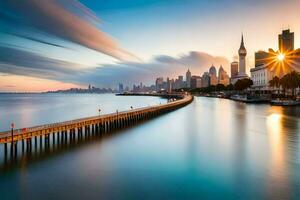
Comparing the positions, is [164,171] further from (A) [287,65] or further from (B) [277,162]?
(A) [287,65]

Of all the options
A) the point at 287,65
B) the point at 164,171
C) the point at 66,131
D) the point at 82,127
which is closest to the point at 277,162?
the point at 164,171

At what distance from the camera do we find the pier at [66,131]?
96.3 ft

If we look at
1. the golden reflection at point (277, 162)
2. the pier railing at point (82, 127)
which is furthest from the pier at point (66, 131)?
the golden reflection at point (277, 162)

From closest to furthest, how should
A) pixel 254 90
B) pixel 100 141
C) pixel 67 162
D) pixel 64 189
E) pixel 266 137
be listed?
pixel 64 189
pixel 67 162
pixel 100 141
pixel 266 137
pixel 254 90

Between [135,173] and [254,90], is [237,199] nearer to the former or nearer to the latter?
[135,173]

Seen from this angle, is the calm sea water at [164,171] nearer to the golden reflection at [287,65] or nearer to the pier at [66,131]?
the pier at [66,131]

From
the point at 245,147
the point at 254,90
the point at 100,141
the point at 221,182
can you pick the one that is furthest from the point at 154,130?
the point at 254,90

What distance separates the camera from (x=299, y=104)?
105812 millimetres

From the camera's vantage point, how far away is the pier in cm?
2934

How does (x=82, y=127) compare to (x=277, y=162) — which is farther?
(x=82, y=127)

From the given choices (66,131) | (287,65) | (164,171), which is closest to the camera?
(164,171)

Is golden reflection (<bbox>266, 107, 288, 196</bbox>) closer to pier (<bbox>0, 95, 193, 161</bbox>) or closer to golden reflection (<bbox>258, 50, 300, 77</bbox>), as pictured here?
pier (<bbox>0, 95, 193, 161</bbox>)

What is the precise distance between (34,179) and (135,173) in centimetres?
818

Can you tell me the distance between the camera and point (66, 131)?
3738 centimetres
